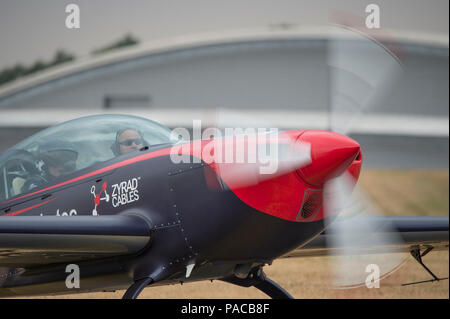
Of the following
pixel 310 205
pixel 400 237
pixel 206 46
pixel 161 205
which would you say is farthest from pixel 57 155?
pixel 206 46

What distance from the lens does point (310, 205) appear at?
5.02 metres

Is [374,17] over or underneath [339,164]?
over

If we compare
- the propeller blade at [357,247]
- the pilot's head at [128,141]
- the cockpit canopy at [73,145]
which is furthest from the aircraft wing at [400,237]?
the cockpit canopy at [73,145]

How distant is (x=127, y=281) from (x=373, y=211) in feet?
7.79

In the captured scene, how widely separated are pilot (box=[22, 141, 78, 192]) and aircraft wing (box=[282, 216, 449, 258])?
233 cm

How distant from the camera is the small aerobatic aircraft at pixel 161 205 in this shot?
4.92 metres

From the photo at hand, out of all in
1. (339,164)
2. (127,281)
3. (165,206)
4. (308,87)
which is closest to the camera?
(339,164)

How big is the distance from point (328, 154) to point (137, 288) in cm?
205

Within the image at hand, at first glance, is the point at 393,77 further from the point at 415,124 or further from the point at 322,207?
the point at 415,124

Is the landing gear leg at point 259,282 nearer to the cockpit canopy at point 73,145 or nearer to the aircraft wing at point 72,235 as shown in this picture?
the aircraft wing at point 72,235

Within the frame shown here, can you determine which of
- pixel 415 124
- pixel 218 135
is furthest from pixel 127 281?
pixel 415 124

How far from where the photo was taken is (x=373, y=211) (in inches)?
231

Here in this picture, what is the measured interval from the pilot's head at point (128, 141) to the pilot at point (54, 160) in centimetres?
46

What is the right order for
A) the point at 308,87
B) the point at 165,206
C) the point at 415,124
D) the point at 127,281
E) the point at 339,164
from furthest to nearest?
the point at 308,87 → the point at 415,124 → the point at 127,281 → the point at 165,206 → the point at 339,164
